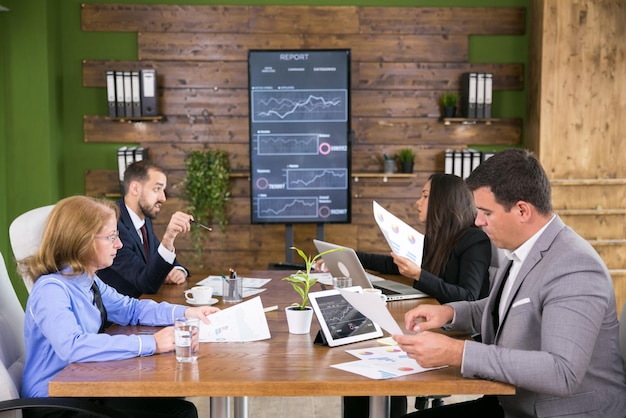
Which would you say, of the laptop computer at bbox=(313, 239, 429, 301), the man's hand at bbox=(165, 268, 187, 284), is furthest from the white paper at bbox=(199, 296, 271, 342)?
the man's hand at bbox=(165, 268, 187, 284)

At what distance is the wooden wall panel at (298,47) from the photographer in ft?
21.1

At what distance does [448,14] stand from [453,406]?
456cm

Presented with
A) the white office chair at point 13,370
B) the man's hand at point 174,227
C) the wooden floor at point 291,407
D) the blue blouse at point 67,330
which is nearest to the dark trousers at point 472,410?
the blue blouse at point 67,330

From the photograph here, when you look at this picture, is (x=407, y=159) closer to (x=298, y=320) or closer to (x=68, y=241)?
(x=298, y=320)

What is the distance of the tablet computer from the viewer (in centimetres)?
237

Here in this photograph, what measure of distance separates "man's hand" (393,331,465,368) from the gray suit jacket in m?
0.03

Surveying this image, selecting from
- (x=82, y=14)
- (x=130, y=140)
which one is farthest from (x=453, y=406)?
(x=82, y=14)

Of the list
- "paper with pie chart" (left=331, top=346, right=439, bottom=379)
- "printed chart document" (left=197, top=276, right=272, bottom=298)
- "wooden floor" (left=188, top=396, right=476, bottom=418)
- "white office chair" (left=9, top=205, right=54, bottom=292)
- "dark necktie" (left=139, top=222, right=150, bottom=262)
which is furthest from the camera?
"wooden floor" (left=188, top=396, right=476, bottom=418)

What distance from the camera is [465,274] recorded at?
127 inches

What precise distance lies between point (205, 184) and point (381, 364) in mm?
4349

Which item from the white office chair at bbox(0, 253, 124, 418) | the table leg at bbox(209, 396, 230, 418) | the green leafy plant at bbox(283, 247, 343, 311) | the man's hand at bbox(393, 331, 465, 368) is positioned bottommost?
the table leg at bbox(209, 396, 230, 418)

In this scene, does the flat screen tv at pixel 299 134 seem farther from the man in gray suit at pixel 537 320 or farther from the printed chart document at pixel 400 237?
the man in gray suit at pixel 537 320

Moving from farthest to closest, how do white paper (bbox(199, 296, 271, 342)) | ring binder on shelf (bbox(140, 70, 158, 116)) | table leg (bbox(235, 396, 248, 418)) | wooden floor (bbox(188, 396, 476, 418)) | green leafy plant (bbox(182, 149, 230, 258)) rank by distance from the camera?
green leafy plant (bbox(182, 149, 230, 258)), ring binder on shelf (bbox(140, 70, 158, 116)), wooden floor (bbox(188, 396, 476, 418)), table leg (bbox(235, 396, 248, 418)), white paper (bbox(199, 296, 271, 342))

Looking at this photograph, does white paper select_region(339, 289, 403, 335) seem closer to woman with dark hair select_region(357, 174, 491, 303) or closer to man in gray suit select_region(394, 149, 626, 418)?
man in gray suit select_region(394, 149, 626, 418)
